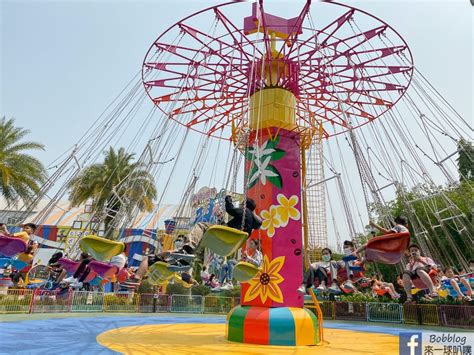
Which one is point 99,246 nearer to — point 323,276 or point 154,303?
point 323,276

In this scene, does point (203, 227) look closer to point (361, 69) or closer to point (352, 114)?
point (361, 69)

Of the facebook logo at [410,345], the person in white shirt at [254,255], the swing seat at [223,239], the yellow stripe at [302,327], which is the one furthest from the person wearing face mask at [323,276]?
the swing seat at [223,239]

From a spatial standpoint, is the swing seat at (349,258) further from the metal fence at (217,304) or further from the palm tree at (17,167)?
the palm tree at (17,167)

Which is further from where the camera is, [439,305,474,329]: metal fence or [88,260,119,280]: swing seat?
[439,305,474,329]: metal fence

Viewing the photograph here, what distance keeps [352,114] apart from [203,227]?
25.4 ft

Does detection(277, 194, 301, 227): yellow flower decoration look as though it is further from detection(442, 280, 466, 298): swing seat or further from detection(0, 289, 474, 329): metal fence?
detection(0, 289, 474, 329): metal fence

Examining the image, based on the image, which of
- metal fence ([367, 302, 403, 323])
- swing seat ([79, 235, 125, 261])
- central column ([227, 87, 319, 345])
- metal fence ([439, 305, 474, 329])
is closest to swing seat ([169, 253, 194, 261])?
swing seat ([79, 235, 125, 261])

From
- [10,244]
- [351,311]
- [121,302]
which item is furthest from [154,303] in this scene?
[10,244]

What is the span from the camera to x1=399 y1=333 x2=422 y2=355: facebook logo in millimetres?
8680

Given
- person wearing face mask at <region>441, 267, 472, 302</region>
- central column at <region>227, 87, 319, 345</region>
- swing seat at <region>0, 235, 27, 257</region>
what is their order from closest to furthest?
swing seat at <region>0, 235, 27, 257</region>, central column at <region>227, 87, 319, 345</region>, person wearing face mask at <region>441, 267, 472, 302</region>

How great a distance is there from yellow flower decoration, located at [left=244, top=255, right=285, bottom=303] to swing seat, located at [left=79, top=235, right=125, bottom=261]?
14.5ft

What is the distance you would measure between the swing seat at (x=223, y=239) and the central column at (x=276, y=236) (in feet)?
9.86

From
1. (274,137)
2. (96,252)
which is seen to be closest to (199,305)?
(274,137)

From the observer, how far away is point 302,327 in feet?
33.9
